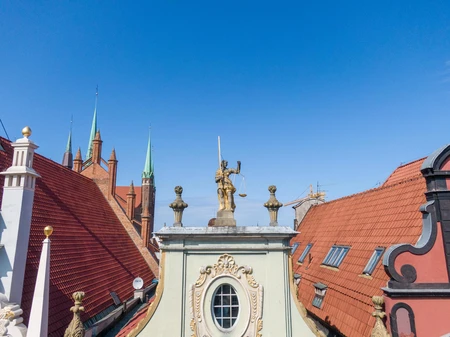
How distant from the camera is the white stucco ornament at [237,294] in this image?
305 inches

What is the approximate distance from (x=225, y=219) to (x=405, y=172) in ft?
38.4

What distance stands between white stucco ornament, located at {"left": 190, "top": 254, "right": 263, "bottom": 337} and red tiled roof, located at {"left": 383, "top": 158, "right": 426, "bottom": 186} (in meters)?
10.6

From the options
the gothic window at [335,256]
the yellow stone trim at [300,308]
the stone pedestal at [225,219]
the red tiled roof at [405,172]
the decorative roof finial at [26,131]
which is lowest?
the yellow stone trim at [300,308]

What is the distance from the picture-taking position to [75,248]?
1409 cm

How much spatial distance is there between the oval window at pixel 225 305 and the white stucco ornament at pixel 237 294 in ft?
0.28

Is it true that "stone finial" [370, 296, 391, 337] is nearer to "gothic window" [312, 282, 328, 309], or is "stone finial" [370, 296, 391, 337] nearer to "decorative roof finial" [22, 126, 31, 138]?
"gothic window" [312, 282, 328, 309]

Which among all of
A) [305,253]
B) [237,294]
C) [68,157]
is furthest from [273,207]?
[68,157]

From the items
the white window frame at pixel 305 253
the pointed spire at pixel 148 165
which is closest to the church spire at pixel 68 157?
the pointed spire at pixel 148 165

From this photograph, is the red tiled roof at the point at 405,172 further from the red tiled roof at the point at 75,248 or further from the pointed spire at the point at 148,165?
the pointed spire at the point at 148,165

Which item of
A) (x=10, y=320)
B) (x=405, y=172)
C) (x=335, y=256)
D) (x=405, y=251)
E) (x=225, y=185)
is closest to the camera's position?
(x=10, y=320)

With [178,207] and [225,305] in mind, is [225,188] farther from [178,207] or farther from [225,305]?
[225,305]

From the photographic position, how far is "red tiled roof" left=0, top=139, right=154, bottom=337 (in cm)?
1070

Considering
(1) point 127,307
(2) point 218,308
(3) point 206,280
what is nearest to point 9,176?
(3) point 206,280

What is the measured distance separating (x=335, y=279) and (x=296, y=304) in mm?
4800
